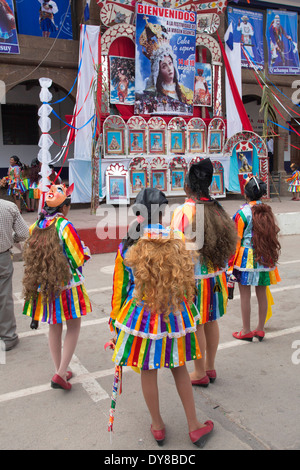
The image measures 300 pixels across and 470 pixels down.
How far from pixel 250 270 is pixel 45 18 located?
11610 mm

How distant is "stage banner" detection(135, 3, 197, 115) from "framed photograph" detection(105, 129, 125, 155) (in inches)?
43.5

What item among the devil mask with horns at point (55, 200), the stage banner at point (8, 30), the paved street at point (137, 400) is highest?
the stage banner at point (8, 30)

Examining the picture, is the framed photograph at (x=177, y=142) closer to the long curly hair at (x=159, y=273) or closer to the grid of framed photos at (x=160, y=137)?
the grid of framed photos at (x=160, y=137)

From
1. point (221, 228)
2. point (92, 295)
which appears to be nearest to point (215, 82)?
point (92, 295)

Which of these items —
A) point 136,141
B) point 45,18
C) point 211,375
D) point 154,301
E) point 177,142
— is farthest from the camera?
point 177,142

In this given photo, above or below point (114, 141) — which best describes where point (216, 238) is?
below

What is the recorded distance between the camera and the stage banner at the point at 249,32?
1523 centimetres

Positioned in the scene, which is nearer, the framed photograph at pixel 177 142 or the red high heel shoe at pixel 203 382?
the red high heel shoe at pixel 203 382

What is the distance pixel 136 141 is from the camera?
13.1m

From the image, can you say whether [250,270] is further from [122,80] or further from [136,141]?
[122,80]

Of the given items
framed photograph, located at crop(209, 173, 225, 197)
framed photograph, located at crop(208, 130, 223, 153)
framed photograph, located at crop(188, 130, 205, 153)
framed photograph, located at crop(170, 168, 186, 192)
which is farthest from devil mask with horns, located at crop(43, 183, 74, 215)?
framed photograph, located at crop(208, 130, 223, 153)

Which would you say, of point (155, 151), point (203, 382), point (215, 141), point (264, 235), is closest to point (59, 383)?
point (203, 382)

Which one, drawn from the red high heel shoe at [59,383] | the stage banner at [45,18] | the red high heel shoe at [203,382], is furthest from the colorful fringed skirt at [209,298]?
the stage banner at [45,18]

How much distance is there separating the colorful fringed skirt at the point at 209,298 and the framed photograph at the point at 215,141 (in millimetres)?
11730
